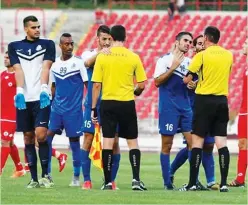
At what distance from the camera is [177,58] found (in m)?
15.7

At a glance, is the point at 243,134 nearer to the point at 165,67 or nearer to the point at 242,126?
the point at 242,126

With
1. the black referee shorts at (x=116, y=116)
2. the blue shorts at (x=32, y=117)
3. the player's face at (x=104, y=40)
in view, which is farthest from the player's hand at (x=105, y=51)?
the blue shorts at (x=32, y=117)

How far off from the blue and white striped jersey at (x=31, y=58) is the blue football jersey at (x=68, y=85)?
101 centimetres

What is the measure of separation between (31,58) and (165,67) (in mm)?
1949

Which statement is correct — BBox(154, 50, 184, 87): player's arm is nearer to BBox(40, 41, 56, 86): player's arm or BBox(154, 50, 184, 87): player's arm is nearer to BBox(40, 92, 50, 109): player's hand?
BBox(40, 41, 56, 86): player's arm

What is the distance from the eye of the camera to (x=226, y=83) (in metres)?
15.1

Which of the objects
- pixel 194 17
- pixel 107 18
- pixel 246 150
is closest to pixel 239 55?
pixel 194 17

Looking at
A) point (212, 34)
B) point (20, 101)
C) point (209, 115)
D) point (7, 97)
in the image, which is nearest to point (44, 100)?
point (20, 101)

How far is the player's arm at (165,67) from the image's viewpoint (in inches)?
616

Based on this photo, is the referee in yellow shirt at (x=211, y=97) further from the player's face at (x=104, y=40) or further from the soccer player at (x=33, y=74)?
the soccer player at (x=33, y=74)

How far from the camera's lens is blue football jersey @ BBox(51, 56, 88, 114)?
16516 mm

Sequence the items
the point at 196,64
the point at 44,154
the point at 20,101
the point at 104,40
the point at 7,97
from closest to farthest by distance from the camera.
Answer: the point at 196,64 < the point at 20,101 < the point at 44,154 < the point at 104,40 < the point at 7,97

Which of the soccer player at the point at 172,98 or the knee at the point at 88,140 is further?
the knee at the point at 88,140

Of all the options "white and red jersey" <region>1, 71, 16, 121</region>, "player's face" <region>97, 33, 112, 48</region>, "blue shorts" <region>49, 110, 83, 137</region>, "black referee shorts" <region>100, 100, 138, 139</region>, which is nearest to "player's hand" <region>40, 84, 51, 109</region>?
"black referee shorts" <region>100, 100, 138, 139</region>
